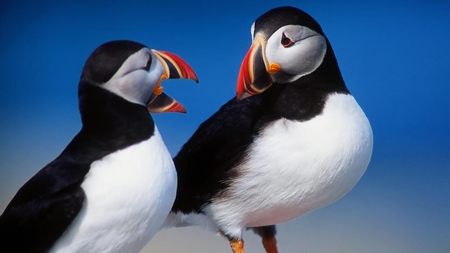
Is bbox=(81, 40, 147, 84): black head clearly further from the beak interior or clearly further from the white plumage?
the white plumage

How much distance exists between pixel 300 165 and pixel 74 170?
0.79 meters

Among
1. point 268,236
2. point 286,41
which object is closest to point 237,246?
point 268,236

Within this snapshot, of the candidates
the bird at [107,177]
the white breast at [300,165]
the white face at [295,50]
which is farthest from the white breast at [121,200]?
the white face at [295,50]

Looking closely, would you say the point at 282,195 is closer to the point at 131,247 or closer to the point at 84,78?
the point at 131,247

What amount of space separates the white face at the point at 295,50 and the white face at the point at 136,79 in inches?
18.5

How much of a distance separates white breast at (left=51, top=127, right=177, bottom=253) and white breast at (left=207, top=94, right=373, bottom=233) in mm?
484

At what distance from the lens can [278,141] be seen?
8.55 feet

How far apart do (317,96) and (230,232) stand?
1.92 ft

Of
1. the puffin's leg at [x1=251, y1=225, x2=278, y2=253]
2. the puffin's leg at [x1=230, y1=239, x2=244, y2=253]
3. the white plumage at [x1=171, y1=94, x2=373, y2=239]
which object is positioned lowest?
the puffin's leg at [x1=251, y1=225, x2=278, y2=253]

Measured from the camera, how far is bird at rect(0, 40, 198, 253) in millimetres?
2164

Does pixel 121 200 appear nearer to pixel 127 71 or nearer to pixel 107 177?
pixel 107 177

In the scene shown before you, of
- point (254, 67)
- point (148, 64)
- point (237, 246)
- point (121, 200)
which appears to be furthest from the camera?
point (237, 246)

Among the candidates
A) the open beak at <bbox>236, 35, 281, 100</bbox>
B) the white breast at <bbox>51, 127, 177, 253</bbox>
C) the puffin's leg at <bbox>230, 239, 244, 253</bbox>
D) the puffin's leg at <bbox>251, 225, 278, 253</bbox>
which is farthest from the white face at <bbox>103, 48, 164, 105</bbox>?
the puffin's leg at <bbox>251, 225, 278, 253</bbox>

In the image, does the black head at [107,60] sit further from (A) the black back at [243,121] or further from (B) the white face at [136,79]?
(A) the black back at [243,121]
